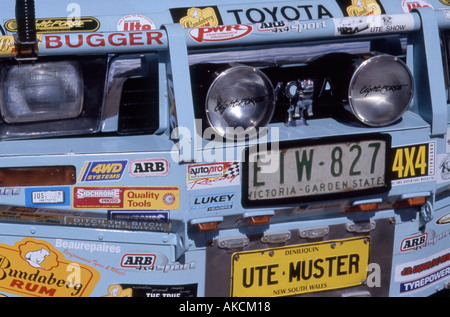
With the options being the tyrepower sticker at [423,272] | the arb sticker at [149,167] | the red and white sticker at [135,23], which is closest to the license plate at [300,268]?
the tyrepower sticker at [423,272]

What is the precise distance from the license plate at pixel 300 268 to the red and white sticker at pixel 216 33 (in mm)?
887

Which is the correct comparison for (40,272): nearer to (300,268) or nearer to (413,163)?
(300,268)

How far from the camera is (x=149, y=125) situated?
111 inches

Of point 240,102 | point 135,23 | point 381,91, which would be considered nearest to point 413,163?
point 381,91

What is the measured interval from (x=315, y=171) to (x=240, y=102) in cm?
42

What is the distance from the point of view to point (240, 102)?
2693 mm

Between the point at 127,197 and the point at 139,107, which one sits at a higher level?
the point at 139,107

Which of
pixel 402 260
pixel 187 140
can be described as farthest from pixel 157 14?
pixel 402 260

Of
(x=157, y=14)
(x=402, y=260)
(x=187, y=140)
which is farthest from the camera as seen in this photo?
(x=402, y=260)

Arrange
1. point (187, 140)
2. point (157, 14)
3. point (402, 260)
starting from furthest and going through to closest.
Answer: point (402, 260) < point (157, 14) < point (187, 140)

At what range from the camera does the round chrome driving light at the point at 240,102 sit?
105 inches

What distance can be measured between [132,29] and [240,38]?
444mm

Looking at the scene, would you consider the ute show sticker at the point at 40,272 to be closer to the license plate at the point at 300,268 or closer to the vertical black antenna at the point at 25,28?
the license plate at the point at 300,268

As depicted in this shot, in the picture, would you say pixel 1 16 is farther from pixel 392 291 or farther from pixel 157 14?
pixel 392 291
